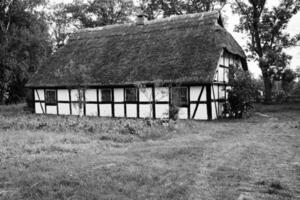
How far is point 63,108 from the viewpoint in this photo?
69.8 ft

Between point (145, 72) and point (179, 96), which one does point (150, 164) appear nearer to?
point (179, 96)

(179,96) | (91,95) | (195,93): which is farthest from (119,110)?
(195,93)

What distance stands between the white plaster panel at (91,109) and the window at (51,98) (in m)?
2.93

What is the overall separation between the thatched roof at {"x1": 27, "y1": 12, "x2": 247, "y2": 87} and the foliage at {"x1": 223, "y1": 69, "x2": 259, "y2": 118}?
5.78 feet

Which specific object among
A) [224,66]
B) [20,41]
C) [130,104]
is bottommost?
[130,104]

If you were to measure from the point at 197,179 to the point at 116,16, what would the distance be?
106 feet

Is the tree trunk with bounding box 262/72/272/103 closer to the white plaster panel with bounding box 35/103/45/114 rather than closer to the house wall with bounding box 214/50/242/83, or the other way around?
the house wall with bounding box 214/50/242/83

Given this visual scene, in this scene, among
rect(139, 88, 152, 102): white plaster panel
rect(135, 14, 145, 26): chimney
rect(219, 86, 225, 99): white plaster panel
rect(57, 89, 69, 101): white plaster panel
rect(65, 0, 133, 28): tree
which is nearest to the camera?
rect(139, 88, 152, 102): white plaster panel

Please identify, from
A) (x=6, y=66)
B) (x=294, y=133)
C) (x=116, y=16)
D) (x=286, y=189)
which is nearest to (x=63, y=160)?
(x=286, y=189)

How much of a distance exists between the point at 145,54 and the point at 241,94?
6.41m

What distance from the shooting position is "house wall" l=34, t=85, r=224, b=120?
16719mm

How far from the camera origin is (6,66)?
89.9 feet

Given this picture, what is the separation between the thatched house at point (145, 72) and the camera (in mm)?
16875

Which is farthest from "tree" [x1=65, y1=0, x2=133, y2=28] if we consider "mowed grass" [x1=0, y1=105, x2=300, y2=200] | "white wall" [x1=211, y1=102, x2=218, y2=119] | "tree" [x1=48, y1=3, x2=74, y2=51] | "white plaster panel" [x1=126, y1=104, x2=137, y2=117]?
"mowed grass" [x1=0, y1=105, x2=300, y2=200]
